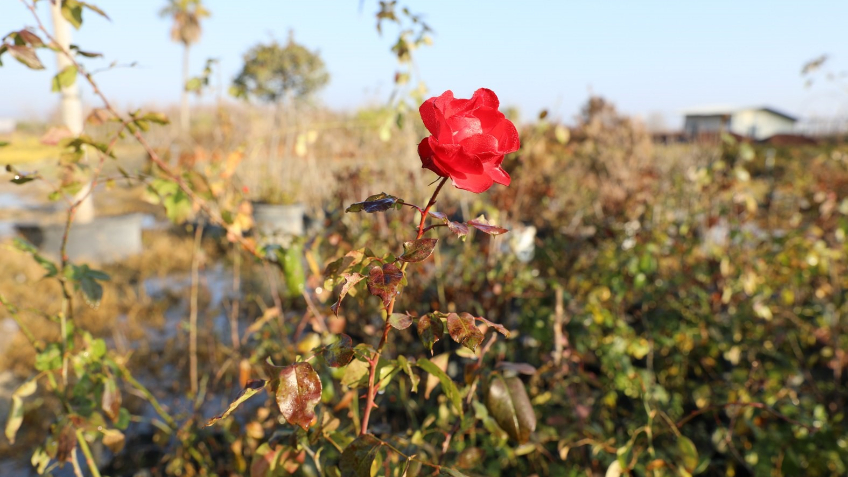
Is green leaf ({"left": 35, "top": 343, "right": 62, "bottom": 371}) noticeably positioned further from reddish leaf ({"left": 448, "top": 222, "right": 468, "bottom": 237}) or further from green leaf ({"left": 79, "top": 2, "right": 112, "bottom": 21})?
reddish leaf ({"left": 448, "top": 222, "right": 468, "bottom": 237})

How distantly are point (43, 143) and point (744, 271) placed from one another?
214 centimetres

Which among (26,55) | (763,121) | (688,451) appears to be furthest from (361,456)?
(763,121)

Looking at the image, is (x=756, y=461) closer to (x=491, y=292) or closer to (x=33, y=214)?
(x=491, y=292)

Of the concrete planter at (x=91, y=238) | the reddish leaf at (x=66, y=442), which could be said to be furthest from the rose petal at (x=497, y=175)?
the concrete planter at (x=91, y=238)

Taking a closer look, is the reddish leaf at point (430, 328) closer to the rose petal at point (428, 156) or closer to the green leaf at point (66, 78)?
the rose petal at point (428, 156)

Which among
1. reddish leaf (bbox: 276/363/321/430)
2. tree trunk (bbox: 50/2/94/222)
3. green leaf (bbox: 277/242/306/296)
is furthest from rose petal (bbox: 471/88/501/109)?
tree trunk (bbox: 50/2/94/222)

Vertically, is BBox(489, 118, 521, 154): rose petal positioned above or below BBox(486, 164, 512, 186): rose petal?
above

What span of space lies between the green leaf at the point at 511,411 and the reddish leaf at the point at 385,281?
37cm

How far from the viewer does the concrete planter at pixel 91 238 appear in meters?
4.39

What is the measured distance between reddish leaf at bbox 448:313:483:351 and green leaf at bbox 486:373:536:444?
0.28 m

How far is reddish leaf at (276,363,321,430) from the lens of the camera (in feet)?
1.93

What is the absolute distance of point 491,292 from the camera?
190 centimetres

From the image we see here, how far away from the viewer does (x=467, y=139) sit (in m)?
0.52

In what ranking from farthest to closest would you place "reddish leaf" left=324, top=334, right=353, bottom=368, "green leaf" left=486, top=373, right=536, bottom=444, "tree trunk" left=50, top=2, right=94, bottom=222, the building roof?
the building roof → "tree trunk" left=50, top=2, right=94, bottom=222 → "green leaf" left=486, top=373, right=536, bottom=444 → "reddish leaf" left=324, top=334, right=353, bottom=368
